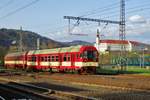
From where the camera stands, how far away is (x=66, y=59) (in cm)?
4400

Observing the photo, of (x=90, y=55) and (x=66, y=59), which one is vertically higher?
(x=90, y=55)

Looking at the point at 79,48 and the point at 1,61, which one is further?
the point at 1,61

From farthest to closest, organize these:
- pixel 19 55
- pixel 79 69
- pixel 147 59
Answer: pixel 147 59, pixel 19 55, pixel 79 69

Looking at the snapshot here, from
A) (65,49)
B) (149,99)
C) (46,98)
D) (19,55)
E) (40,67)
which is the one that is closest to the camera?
(149,99)

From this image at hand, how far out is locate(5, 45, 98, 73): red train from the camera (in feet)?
136

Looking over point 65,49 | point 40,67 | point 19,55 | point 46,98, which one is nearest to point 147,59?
point 19,55

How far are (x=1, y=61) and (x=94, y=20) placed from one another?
51366 millimetres

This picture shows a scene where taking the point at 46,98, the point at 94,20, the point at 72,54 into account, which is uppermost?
the point at 94,20

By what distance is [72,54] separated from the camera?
42656mm

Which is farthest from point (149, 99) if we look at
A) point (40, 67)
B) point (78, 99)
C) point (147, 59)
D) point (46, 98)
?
point (147, 59)

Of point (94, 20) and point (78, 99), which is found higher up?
point (94, 20)

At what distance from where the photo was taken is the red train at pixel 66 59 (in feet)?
136

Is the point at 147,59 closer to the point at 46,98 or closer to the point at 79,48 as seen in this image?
the point at 79,48

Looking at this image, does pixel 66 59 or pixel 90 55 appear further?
pixel 66 59
